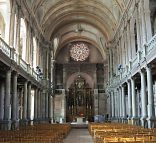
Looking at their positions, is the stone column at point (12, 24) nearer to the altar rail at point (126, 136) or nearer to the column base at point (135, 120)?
the altar rail at point (126, 136)

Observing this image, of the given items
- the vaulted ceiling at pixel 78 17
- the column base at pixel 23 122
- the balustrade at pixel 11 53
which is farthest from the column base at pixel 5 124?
the vaulted ceiling at pixel 78 17

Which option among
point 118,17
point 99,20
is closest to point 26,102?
point 118,17

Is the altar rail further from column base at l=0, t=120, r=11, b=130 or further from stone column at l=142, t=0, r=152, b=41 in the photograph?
stone column at l=142, t=0, r=152, b=41

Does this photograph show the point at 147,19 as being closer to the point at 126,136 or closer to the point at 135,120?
the point at 135,120

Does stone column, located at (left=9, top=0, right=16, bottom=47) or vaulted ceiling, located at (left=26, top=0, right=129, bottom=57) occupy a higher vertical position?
vaulted ceiling, located at (left=26, top=0, right=129, bottom=57)

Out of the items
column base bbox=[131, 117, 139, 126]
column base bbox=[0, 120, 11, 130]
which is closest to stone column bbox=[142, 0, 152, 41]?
column base bbox=[131, 117, 139, 126]

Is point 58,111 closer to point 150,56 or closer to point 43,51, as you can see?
point 43,51

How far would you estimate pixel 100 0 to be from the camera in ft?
118

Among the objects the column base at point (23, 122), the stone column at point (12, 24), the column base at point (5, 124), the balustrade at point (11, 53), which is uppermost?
the stone column at point (12, 24)

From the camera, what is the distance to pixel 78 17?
1689 inches

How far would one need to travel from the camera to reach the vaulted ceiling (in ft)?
116

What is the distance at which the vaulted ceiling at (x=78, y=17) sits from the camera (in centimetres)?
3525

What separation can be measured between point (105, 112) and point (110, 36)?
14322 millimetres

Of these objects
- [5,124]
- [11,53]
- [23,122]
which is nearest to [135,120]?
[23,122]
